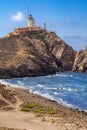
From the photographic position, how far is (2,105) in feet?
212

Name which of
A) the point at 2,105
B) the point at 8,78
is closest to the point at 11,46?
the point at 8,78

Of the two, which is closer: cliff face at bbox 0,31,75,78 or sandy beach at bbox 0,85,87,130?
sandy beach at bbox 0,85,87,130

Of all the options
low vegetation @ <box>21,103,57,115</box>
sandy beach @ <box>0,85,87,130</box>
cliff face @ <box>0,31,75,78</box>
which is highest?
cliff face @ <box>0,31,75,78</box>

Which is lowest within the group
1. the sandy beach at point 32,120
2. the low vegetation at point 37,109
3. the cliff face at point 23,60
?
the sandy beach at point 32,120

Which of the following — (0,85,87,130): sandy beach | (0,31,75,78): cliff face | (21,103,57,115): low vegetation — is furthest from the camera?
(0,31,75,78): cliff face

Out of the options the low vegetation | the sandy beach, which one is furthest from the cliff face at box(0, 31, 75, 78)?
the sandy beach

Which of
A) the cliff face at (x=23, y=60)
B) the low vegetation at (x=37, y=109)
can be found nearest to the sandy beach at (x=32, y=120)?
the low vegetation at (x=37, y=109)

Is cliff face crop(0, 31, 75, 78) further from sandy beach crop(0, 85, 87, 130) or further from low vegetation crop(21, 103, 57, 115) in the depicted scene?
sandy beach crop(0, 85, 87, 130)

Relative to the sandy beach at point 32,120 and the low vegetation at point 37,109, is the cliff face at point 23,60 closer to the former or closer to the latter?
the low vegetation at point 37,109

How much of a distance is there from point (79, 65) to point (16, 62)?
39.5 meters

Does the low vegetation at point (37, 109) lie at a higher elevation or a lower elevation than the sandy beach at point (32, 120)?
higher

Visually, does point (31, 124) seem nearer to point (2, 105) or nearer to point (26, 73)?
point (2, 105)

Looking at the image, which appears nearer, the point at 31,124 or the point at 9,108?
the point at 31,124

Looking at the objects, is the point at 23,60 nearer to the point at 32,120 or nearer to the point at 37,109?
the point at 37,109
